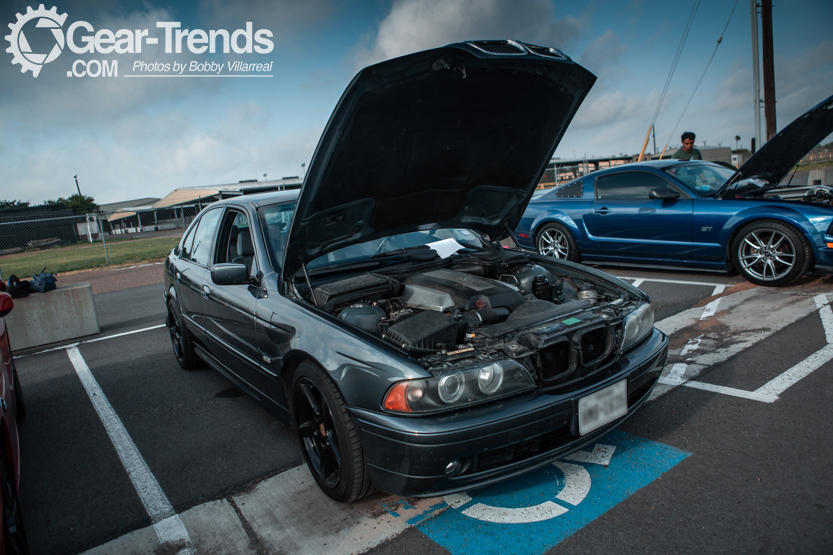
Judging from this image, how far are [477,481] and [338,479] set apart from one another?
683 mm

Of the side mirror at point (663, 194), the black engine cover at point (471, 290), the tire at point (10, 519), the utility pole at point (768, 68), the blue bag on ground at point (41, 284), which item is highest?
the utility pole at point (768, 68)

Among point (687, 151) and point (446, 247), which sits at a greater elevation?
point (687, 151)

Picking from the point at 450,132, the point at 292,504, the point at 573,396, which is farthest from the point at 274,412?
the point at 450,132

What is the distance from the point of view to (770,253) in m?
5.54

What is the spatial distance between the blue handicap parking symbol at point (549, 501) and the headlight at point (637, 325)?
1.87 ft

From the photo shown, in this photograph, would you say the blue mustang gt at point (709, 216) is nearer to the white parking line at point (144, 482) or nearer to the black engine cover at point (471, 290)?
the black engine cover at point (471, 290)

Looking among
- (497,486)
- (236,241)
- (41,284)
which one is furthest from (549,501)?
(41,284)

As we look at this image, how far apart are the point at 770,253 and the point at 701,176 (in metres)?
1.48

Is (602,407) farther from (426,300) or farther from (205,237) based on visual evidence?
(205,237)

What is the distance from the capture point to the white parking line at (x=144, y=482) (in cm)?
229

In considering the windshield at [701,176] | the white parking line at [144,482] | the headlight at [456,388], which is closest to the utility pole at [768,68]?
the windshield at [701,176]

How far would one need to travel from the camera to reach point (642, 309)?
2750 mm

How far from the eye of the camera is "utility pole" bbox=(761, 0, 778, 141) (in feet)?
38.2

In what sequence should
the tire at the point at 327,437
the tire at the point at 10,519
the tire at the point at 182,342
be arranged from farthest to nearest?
the tire at the point at 182,342, the tire at the point at 327,437, the tire at the point at 10,519
